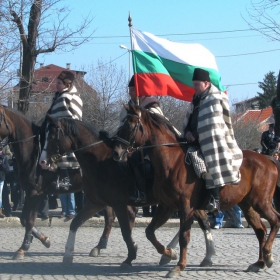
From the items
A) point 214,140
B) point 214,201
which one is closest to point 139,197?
point 214,201

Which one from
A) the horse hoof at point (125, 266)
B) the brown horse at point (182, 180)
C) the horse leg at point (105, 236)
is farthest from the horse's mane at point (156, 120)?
the horse leg at point (105, 236)

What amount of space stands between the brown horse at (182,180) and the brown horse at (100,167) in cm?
50

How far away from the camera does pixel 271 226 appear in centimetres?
923

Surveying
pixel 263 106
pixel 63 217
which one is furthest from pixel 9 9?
pixel 263 106

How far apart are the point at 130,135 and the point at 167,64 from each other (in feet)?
10.3

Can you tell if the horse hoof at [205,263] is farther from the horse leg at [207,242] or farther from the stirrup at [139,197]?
the stirrup at [139,197]

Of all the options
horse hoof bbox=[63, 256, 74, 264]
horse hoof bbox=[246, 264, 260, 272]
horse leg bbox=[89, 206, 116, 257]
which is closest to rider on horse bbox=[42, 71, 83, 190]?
horse leg bbox=[89, 206, 116, 257]

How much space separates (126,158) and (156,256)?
2180 millimetres

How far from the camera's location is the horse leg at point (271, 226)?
907cm

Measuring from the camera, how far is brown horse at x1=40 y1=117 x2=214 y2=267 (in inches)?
366

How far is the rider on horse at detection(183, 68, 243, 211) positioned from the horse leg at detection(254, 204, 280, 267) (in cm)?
82

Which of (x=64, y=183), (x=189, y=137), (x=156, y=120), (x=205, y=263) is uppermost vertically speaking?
(x=156, y=120)

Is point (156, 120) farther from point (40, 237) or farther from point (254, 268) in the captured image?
point (40, 237)

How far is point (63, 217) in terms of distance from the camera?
1516cm
